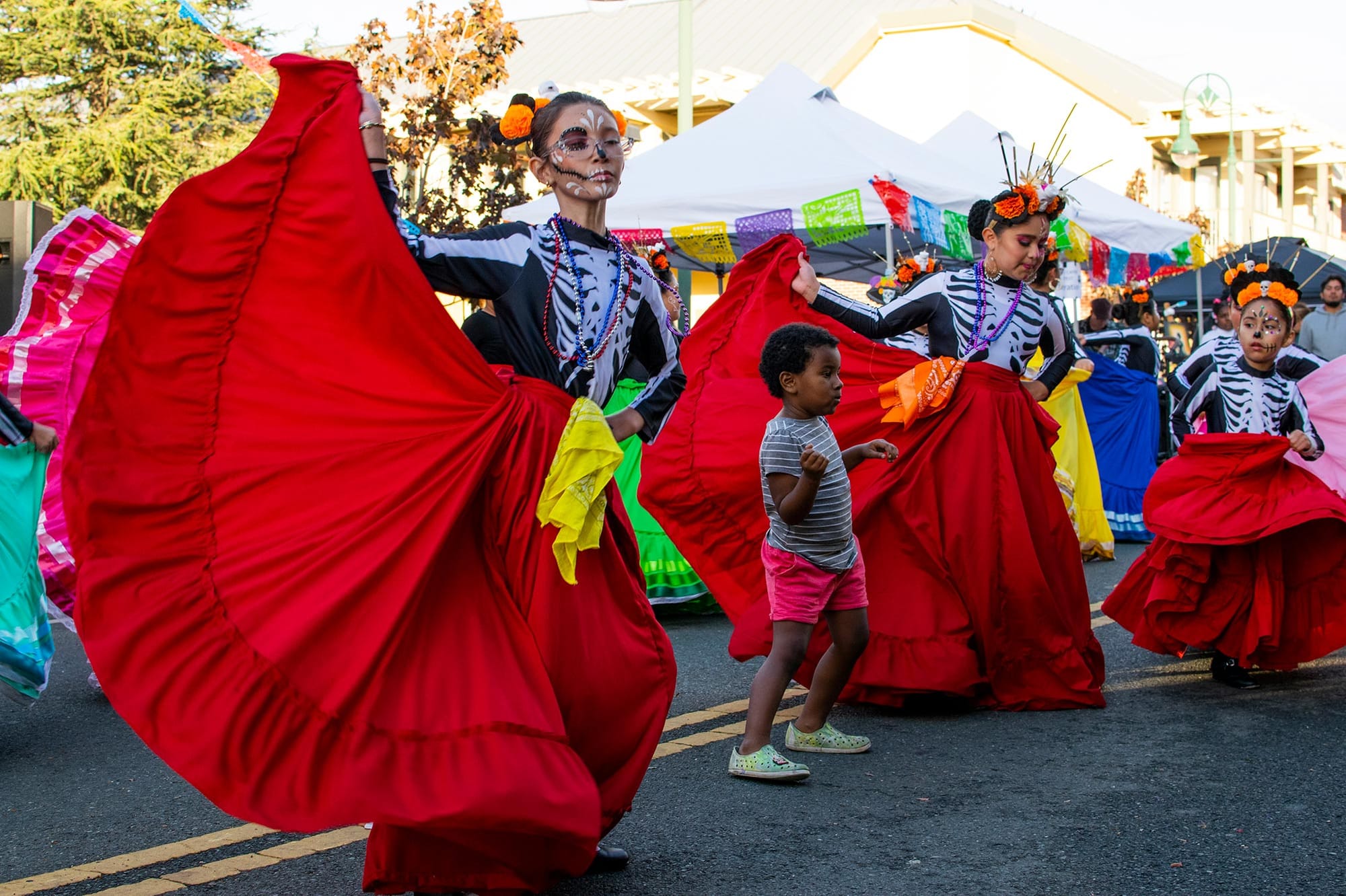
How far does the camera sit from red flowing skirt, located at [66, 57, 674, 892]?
9.77ft

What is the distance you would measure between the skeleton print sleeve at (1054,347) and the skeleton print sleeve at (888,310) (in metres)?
0.48

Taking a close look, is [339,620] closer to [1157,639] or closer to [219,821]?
[219,821]

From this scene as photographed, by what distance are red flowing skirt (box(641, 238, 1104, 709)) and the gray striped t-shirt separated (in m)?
0.62

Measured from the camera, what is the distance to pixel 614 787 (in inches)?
131

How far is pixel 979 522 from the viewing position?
554cm

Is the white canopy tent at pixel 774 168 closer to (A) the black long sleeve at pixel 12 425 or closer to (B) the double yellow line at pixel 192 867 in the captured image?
(A) the black long sleeve at pixel 12 425

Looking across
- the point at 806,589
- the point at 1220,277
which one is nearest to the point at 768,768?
the point at 806,589

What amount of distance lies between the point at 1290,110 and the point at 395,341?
41.6 metres

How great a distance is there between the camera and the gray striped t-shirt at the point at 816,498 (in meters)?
4.67

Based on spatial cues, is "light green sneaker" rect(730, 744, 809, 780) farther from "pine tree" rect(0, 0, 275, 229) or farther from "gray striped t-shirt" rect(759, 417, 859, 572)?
"pine tree" rect(0, 0, 275, 229)

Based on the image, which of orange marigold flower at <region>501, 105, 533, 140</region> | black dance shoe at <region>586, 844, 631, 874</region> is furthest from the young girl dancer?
orange marigold flower at <region>501, 105, 533, 140</region>

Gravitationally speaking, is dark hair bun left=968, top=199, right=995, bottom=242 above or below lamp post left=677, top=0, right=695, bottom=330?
below

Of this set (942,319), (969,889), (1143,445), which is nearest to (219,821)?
(969,889)

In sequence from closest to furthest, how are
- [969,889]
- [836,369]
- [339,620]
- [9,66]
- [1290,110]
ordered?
[339,620] < [969,889] < [836,369] < [9,66] < [1290,110]
